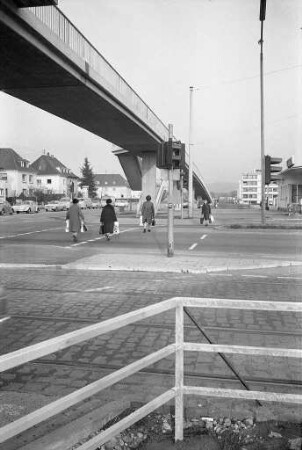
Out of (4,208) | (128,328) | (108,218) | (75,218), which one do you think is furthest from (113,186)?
(128,328)

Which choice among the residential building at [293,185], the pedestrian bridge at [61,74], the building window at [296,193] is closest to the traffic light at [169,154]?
the pedestrian bridge at [61,74]

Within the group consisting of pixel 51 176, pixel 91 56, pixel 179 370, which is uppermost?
pixel 91 56

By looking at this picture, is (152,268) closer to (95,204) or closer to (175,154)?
(175,154)

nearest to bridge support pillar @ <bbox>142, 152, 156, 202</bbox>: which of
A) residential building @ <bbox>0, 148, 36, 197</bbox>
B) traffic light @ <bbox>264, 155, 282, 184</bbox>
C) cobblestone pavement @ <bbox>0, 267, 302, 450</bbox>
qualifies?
traffic light @ <bbox>264, 155, 282, 184</bbox>

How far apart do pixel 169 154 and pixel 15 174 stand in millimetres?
74547

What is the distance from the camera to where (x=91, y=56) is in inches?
805

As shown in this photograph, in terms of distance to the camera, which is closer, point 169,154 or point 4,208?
point 169,154

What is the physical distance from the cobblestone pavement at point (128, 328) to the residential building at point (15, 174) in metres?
72.6

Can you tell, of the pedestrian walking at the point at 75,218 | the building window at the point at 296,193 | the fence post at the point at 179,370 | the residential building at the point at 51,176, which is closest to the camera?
the fence post at the point at 179,370

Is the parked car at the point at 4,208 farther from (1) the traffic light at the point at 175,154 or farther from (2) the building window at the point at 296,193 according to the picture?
(1) the traffic light at the point at 175,154

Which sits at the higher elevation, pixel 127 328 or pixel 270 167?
pixel 270 167

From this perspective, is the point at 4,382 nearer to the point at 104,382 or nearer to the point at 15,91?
the point at 104,382

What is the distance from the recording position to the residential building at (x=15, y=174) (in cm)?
8075

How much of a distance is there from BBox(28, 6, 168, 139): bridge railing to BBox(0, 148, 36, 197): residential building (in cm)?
5312
